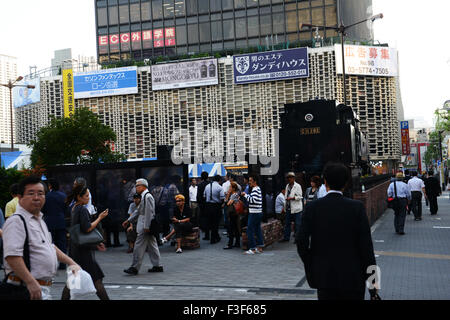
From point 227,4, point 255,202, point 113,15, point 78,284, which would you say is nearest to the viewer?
point 78,284

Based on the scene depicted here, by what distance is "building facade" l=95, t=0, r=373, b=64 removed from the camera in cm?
5209

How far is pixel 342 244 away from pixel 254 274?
5131 mm

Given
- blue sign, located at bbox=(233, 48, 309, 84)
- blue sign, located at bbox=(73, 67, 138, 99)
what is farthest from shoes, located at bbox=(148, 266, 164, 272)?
blue sign, located at bbox=(73, 67, 138, 99)

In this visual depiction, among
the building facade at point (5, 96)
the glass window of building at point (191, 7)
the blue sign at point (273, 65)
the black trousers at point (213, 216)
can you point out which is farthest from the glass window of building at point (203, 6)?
the building facade at point (5, 96)

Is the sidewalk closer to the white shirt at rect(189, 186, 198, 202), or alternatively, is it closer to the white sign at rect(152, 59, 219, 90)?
the white shirt at rect(189, 186, 198, 202)

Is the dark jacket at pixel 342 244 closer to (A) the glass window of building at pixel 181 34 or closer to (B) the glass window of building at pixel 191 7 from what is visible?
(A) the glass window of building at pixel 181 34

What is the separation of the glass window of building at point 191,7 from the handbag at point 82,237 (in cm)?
5106

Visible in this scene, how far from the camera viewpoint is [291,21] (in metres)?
52.2

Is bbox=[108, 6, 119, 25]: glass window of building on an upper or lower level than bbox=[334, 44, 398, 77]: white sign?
upper

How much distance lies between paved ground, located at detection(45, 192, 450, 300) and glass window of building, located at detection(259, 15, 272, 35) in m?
42.1

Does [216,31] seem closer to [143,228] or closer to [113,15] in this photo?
[113,15]

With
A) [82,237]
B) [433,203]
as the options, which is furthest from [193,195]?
[433,203]
